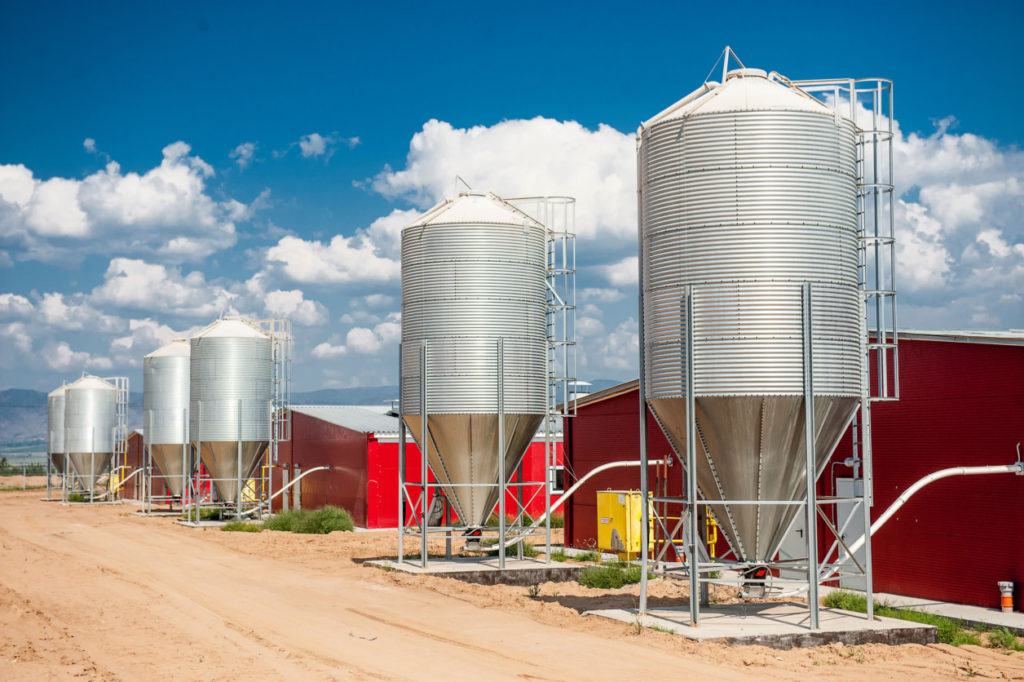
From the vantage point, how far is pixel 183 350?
150ft

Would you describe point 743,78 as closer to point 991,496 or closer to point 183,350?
point 991,496

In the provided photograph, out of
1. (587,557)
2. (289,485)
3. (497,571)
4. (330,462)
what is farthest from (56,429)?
(497,571)

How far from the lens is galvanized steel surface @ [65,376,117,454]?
5341 centimetres

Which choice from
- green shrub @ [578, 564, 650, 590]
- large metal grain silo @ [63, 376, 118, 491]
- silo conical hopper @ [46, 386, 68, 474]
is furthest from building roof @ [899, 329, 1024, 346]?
silo conical hopper @ [46, 386, 68, 474]

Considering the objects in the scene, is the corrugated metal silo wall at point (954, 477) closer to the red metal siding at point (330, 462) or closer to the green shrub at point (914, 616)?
the green shrub at point (914, 616)

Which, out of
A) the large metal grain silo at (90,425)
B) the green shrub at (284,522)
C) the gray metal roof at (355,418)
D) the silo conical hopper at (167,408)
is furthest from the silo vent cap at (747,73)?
the large metal grain silo at (90,425)

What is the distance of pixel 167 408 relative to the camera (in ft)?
145

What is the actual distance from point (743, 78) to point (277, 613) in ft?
38.2

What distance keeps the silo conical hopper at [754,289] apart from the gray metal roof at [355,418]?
2173 centimetres

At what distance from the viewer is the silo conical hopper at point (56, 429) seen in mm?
57513

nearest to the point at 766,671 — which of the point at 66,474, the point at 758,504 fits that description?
the point at 758,504

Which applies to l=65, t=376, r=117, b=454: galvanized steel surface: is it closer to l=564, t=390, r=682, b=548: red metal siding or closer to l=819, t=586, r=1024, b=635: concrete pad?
l=564, t=390, r=682, b=548: red metal siding

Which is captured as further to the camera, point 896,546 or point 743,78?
point 896,546

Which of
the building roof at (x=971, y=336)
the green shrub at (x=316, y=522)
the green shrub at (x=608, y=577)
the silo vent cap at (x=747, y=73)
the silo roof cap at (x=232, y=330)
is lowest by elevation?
the green shrub at (x=316, y=522)
